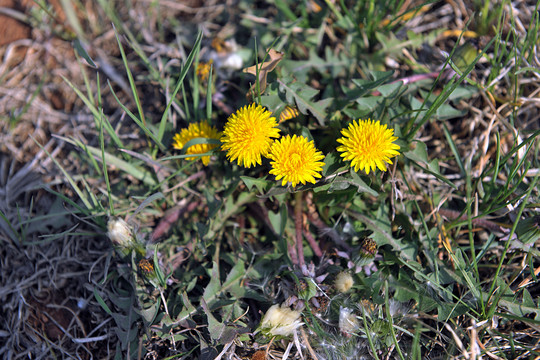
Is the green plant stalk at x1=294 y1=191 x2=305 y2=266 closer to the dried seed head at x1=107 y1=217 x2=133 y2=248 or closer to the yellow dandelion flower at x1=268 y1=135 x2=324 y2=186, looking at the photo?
the yellow dandelion flower at x1=268 y1=135 x2=324 y2=186

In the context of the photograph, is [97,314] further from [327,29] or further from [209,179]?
Result: [327,29]

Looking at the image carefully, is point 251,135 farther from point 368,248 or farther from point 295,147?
point 368,248

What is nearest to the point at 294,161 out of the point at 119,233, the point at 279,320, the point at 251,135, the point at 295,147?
the point at 295,147

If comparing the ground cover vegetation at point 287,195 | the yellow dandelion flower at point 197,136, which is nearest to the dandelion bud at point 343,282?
the ground cover vegetation at point 287,195

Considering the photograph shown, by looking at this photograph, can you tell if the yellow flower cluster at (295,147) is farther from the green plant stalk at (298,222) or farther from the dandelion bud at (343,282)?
the dandelion bud at (343,282)

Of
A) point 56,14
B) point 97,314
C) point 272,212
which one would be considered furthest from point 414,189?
point 56,14

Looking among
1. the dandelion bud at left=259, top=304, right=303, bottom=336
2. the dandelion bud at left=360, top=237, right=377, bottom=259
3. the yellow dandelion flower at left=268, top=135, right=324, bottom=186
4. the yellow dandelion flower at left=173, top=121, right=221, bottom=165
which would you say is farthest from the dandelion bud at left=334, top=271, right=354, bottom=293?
the yellow dandelion flower at left=173, top=121, right=221, bottom=165

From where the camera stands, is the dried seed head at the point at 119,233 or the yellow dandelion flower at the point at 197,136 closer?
the dried seed head at the point at 119,233

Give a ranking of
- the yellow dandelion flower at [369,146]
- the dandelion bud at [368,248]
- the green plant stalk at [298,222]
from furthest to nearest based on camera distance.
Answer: the green plant stalk at [298,222] → the dandelion bud at [368,248] → the yellow dandelion flower at [369,146]
